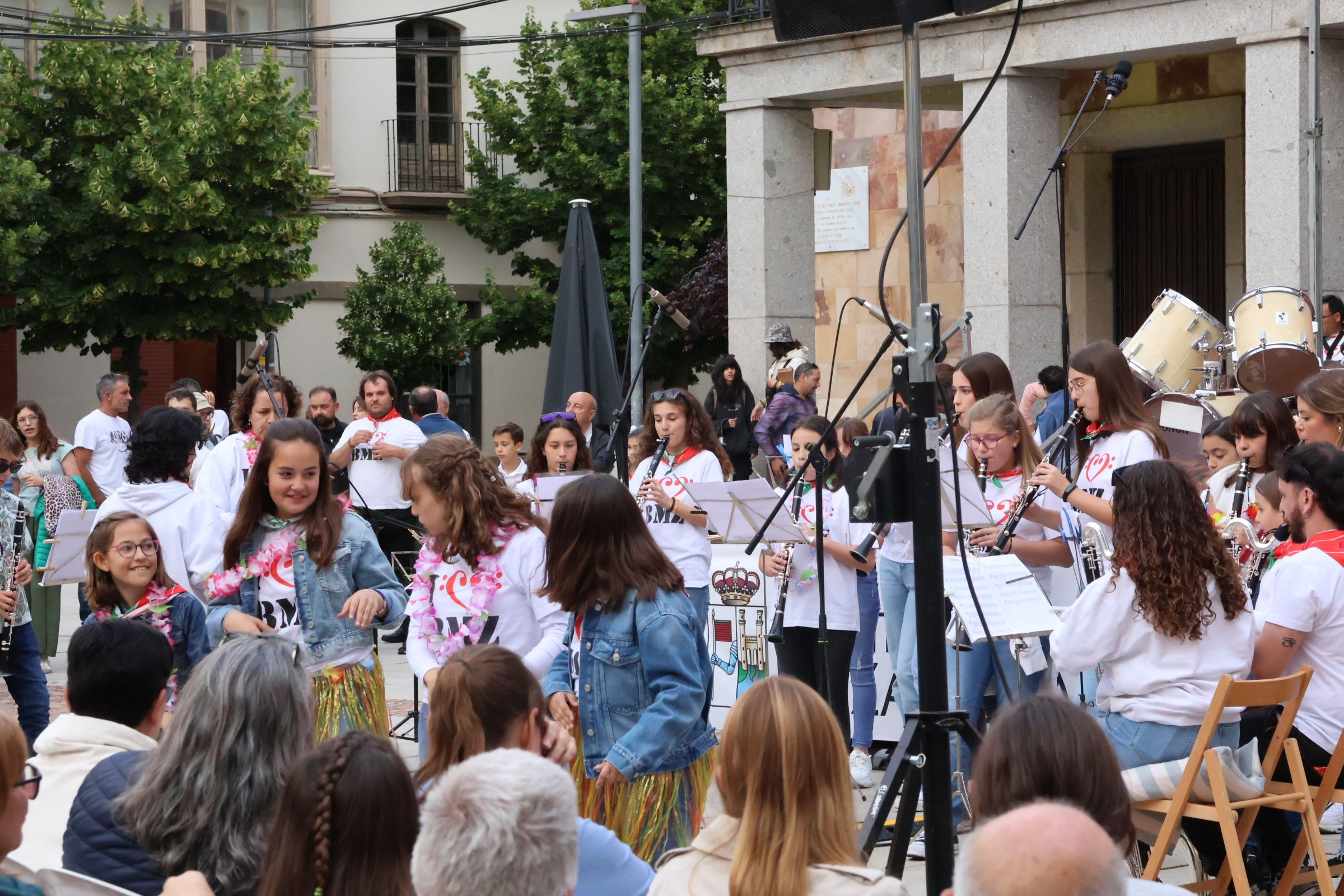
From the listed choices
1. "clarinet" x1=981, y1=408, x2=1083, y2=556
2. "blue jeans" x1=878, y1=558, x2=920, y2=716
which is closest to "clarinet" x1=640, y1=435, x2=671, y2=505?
"blue jeans" x1=878, y1=558, x2=920, y2=716

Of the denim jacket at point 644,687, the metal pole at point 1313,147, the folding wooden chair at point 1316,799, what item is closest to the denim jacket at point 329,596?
the denim jacket at point 644,687

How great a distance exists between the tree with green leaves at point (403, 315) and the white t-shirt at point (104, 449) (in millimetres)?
14363

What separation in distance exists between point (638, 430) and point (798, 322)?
5.85 meters

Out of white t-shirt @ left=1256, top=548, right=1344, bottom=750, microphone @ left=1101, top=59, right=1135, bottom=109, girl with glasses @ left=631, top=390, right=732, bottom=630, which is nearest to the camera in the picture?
white t-shirt @ left=1256, top=548, right=1344, bottom=750

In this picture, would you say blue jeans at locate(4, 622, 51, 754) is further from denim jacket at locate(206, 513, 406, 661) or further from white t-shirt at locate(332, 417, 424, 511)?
white t-shirt at locate(332, 417, 424, 511)

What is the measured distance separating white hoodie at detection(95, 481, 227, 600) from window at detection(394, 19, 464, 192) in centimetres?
2319

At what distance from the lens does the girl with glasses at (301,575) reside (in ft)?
17.0

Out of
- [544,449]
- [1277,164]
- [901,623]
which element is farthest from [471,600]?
[1277,164]

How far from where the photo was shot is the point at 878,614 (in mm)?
7777

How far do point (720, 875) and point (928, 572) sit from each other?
54.2 inches

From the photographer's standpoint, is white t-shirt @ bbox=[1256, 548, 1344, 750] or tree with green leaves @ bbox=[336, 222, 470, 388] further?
tree with green leaves @ bbox=[336, 222, 470, 388]

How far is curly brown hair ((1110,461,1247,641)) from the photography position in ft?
15.3

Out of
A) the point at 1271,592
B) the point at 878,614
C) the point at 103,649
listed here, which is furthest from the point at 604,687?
the point at 878,614

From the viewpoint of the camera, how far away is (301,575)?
5180mm
